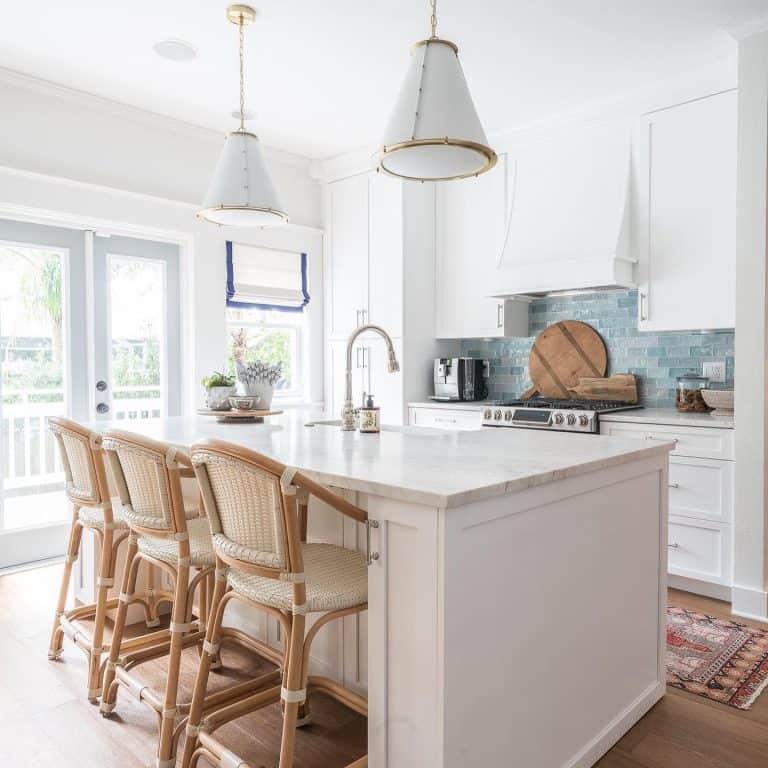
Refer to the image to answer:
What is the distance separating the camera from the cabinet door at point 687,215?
3.42m

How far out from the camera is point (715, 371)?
12.3 ft

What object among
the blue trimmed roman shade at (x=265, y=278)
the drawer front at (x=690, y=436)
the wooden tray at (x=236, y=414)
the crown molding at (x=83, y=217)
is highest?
the crown molding at (x=83, y=217)

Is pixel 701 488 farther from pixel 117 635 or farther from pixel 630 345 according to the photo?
pixel 117 635

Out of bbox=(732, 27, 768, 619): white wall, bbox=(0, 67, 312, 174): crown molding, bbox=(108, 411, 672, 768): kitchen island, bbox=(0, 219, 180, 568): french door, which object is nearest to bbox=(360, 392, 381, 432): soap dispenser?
bbox=(108, 411, 672, 768): kitchen island

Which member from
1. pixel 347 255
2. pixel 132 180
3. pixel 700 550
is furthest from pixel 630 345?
pixel 132 180

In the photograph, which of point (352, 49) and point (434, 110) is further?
point (352, 49)

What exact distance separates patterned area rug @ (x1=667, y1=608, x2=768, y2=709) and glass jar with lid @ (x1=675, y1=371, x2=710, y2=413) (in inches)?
45.7

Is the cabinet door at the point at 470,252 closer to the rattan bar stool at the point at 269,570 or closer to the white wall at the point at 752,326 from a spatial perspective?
the white wall at the point at 752,326

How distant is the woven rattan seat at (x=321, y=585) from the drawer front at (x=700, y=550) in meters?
2.04

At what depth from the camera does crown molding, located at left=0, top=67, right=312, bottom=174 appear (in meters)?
3.59

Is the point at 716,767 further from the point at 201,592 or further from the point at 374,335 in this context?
the point at 374,335

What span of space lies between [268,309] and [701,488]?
3218mm

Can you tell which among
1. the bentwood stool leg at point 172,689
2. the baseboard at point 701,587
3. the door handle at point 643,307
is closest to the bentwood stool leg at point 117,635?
the bentwood stool leg at point 172,689

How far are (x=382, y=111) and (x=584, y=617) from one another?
11.0 feet
